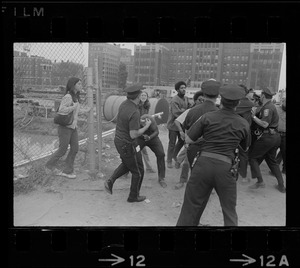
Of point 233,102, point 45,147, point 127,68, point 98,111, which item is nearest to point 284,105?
point 233,102

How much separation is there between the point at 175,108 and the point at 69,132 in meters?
1.20

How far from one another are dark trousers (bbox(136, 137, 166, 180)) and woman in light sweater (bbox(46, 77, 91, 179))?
2.34 ft

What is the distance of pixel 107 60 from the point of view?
3549 mm

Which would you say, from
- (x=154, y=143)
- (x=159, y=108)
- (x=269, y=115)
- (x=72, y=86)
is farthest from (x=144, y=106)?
(x=269, y=115)

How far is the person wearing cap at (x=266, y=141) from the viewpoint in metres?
3.73

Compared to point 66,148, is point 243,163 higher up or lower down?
lower down

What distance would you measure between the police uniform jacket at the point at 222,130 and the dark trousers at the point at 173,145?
0.26 m

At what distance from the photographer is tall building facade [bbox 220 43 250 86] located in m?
3.45

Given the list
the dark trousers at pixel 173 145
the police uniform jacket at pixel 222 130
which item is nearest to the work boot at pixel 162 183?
the dark trousers at pixel 173 145
